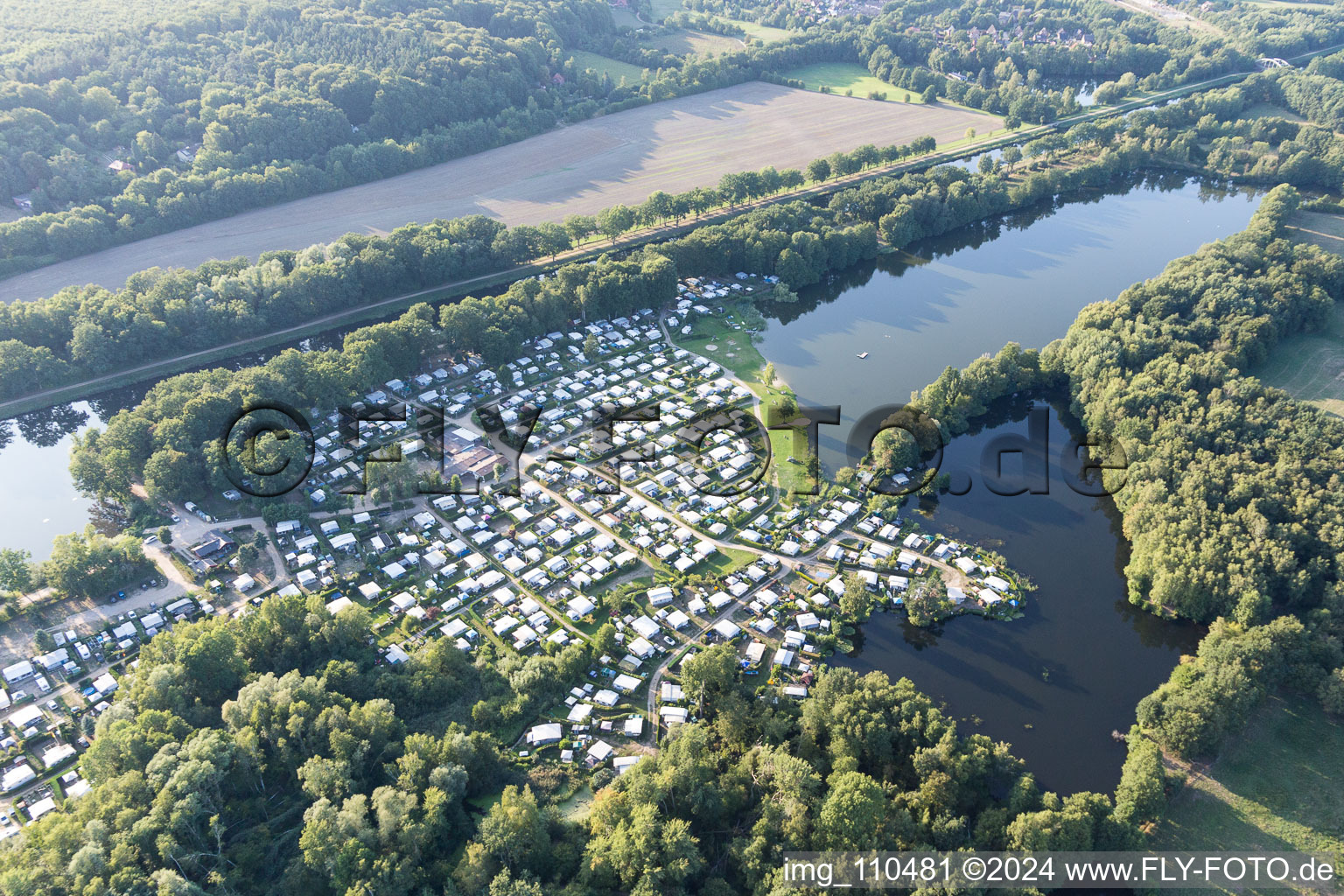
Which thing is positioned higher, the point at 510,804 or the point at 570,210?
the point at 570,210

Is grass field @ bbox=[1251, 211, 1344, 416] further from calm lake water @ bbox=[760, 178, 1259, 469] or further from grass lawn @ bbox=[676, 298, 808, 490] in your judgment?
grass lawn @ bbox=[676, 298, 808, 490]

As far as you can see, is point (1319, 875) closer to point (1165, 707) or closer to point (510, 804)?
point (1165, 707)

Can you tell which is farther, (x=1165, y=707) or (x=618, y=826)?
(x=1165, y=707)

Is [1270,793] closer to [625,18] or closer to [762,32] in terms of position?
[762,32]

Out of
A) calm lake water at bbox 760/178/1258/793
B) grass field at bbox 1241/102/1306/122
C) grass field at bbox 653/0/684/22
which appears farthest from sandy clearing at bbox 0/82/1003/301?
grass field at bbox 653/0/684/22

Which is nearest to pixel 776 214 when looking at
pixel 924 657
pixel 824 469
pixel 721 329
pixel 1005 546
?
pixel 721 329

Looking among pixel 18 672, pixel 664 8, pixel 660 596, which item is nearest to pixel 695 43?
pixel 664 8
